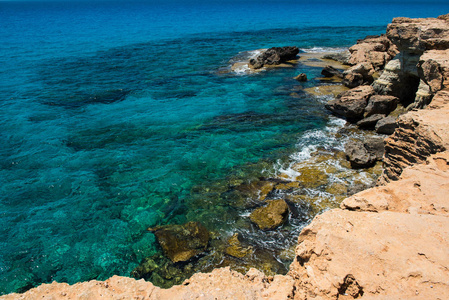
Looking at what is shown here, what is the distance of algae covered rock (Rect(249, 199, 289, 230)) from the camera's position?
11.6 meters

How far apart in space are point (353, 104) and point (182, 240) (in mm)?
15624

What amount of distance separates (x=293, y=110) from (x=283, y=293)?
18454mm

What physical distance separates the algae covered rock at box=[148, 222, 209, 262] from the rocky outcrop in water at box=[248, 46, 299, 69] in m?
27.0

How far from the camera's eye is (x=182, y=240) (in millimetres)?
11016

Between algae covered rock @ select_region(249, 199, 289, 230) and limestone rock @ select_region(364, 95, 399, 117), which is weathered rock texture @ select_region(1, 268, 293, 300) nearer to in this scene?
algae covered rock @ select_region(249, 199, 289, 230)

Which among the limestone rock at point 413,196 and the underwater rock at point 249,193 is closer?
the limestone rock at point 413,196

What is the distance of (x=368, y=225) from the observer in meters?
6.29

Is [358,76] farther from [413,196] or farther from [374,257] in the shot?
[374,257]

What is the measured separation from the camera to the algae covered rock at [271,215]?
11.6 meters

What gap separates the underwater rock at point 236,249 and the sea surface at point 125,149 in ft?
1.92

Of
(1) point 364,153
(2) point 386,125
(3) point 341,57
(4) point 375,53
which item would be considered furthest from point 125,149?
(3) point 341,57

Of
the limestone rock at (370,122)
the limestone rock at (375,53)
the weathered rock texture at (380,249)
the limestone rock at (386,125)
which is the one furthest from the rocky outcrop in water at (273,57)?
the weathered rock texture at (380,249)

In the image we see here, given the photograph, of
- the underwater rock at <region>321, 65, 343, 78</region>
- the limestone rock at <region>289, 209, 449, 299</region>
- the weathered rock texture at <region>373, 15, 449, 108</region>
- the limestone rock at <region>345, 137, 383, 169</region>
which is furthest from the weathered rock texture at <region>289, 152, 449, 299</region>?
the underwater rock at <region>321, 65, 343, 78</region>

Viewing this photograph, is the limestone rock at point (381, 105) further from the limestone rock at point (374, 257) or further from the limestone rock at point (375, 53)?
the limestone rock at point (374, 257)
